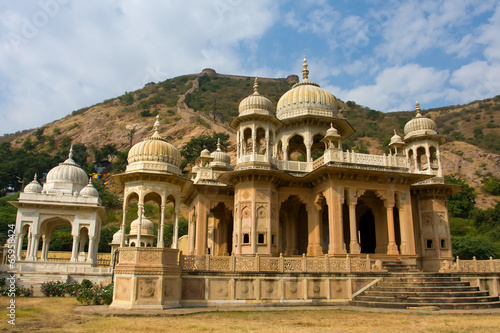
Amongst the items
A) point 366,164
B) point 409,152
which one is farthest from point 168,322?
point 409,152

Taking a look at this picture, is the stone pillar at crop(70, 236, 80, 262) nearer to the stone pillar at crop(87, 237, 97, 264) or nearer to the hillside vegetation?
the stone pillar at crop(87, 237, 97, 264)

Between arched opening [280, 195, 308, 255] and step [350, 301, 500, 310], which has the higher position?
arched opening [280, 195, 308, 255]

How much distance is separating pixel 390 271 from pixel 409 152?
36.2ft

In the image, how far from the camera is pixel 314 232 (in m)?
22.6

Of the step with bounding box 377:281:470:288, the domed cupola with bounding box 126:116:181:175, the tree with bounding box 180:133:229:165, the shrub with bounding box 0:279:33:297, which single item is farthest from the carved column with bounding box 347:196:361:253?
the tree with bounding box 180:133:229:165

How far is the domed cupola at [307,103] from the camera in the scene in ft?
85.6

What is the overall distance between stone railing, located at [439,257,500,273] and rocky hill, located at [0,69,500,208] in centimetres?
5124

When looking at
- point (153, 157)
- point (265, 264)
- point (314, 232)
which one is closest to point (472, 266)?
point (314, 232)

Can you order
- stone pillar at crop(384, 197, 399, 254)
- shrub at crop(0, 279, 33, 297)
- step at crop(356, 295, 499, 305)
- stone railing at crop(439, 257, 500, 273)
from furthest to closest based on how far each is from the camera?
stone pillar at crop(384, 197, 399, 254)
shrub at crop(0, 279, 33, 297)
stone railing at crop(439, 257, 500, 273)
step at crop(356, 295, 499, 305)

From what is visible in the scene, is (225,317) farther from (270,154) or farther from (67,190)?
(67,190)

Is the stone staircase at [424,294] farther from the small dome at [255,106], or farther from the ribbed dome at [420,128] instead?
the ribbed dome at [420,128]

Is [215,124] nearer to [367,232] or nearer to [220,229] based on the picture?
[220,229]

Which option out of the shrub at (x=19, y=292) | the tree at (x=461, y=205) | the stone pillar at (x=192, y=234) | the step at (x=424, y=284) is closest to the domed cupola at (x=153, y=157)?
the stone pillar at (x=192, y=234)

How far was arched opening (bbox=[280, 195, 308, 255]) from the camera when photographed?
2509 cm
